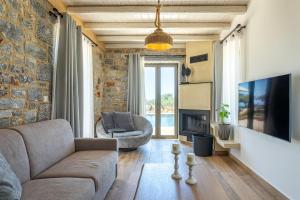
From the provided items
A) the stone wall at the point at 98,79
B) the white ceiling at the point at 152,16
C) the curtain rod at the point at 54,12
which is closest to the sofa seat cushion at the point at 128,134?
the stone wall at the point at 98,79

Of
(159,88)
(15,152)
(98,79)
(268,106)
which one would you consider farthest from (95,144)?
(159,88)

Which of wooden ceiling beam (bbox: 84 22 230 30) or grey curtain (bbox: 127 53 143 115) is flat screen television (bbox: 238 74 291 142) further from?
grey curtain (bbox: 127 53 143 115)

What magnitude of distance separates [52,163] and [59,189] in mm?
783

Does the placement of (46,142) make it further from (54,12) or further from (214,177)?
(54,12)

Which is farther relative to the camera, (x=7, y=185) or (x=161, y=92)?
(x=161, y=92)

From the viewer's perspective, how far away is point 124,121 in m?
5.53

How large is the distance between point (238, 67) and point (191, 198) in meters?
2.85

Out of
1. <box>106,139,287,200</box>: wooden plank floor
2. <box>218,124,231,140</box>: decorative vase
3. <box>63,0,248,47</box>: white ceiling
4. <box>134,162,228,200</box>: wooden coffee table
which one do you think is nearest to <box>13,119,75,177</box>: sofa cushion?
<box>106,139,287,200</box>: wooden plank floor

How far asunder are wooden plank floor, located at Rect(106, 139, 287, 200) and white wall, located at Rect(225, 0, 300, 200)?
0.16m

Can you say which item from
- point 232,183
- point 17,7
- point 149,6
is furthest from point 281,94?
point 17,7

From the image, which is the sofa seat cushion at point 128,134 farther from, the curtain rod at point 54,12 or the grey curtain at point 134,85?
the curtain rod at point 54,12

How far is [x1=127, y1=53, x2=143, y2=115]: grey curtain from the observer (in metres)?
6.06

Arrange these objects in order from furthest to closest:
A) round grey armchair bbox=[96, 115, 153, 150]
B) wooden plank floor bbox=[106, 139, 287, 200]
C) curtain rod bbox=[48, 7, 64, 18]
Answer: round grey armchair bbox=[96, 115, 153, 150] < curtain rod bbox=[48, 7, 64, 18] < wooden plank floor bbox=[106, 139, 287, 200]

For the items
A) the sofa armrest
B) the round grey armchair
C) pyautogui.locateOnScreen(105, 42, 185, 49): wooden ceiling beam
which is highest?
pyautogui.locateOnScreen(105, 42, 185, 49): wooden ceiling beam
